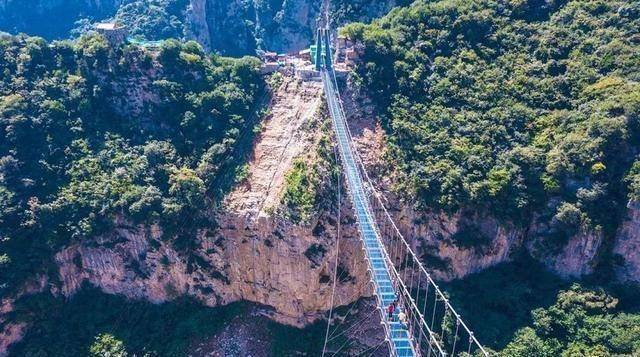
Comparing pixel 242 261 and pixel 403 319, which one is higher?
pixel 403 319

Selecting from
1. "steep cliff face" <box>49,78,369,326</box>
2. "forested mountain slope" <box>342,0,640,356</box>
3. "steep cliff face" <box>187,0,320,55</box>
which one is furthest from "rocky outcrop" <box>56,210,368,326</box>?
"steep cliff face" <box>187,0,320,55</box>

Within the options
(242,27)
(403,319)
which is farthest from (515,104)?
(242,27)

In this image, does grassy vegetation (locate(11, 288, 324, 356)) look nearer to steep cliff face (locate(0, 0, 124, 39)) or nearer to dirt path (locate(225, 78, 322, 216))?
dirt path (locate(225, 78, 322, 216))

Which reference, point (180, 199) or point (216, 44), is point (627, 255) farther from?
point (216, 44)

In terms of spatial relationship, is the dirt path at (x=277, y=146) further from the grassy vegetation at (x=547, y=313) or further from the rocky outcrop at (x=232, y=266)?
the grassy vegetation at (x=547, y=313)

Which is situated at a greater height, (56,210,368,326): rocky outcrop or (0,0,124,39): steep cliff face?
(0,0,124,39): steep cliff face

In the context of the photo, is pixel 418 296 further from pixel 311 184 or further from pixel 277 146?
pixel 277 146
